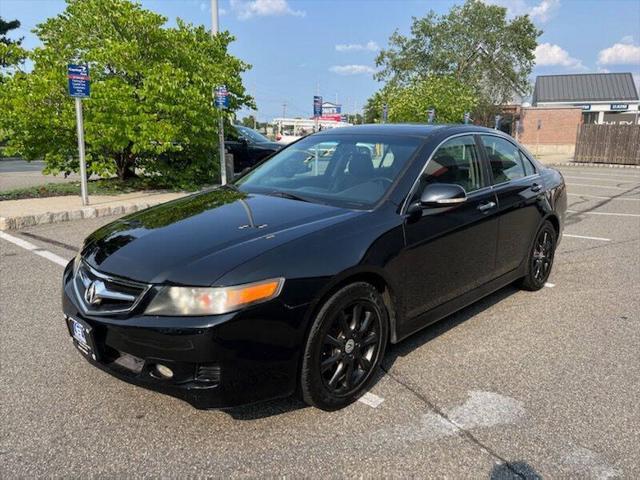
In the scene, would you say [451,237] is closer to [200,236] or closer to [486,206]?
[486,206]

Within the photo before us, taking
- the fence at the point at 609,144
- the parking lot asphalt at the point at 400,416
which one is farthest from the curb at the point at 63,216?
the fence at the point at 609,144

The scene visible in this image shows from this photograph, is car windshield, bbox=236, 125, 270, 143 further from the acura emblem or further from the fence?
the fence

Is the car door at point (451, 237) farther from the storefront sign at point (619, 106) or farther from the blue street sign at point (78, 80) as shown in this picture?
the storefront sign at point (619, 106)

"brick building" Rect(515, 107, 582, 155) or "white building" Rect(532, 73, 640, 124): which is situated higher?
"white building" Rect(532, 73, 640, 124)

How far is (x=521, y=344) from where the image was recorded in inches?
157

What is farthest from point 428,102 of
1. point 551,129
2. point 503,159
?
point 503,159

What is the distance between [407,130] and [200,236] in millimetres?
1940

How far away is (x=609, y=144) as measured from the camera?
25.0 m

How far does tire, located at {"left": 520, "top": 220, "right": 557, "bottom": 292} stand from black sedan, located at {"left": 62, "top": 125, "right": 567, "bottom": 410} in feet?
1.88

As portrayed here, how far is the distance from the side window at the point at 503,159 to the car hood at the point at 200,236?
175cm

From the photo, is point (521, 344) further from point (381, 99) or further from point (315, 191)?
point (381, 99)

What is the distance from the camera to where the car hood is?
2.63 metres

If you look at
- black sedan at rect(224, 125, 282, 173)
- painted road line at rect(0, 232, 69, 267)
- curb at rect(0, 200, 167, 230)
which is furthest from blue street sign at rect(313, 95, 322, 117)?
painted road line at rect(0, 232, 69, 267)

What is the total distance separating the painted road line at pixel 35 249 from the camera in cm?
627
